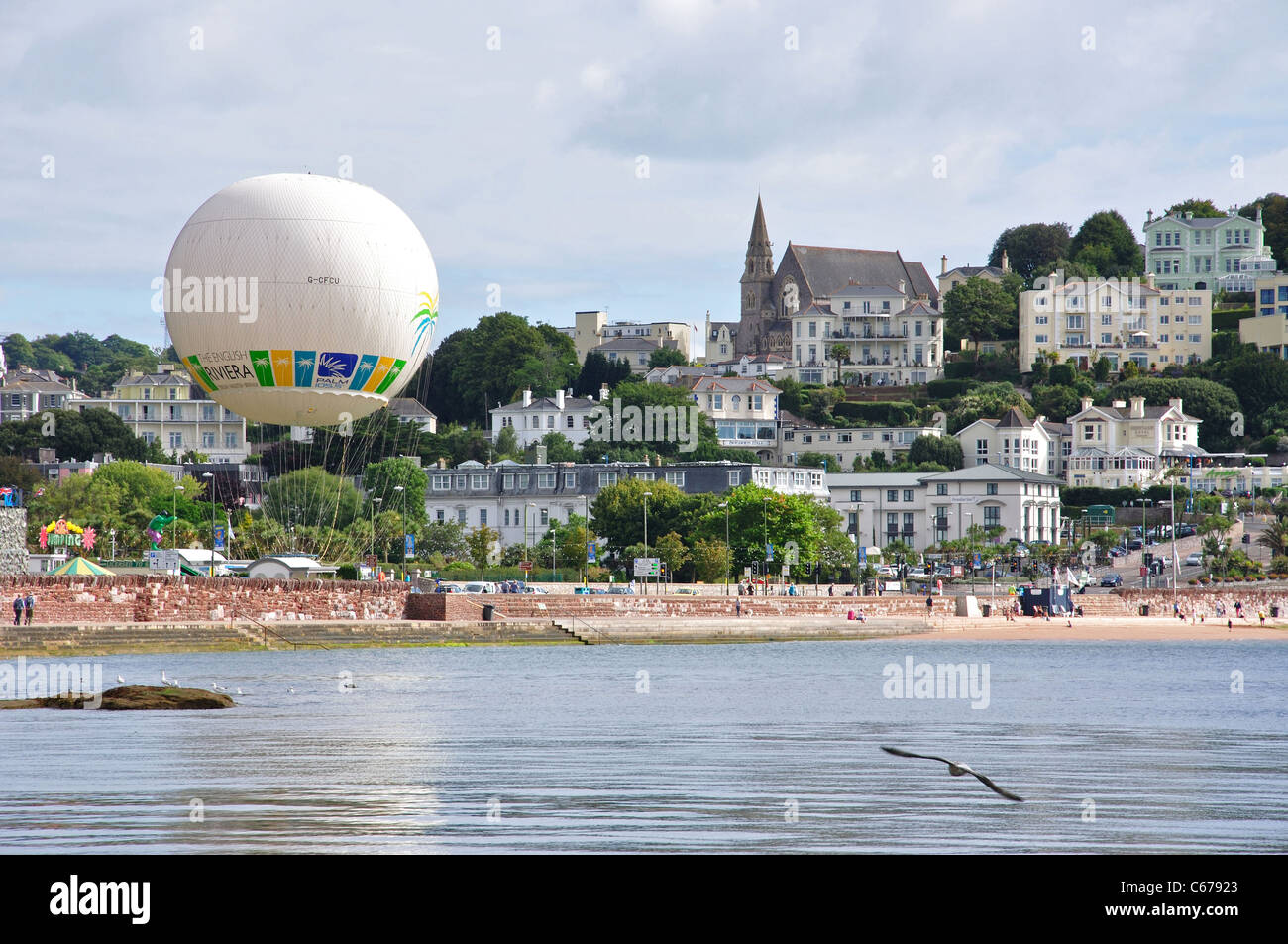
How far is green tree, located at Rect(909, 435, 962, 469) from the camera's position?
14762cm

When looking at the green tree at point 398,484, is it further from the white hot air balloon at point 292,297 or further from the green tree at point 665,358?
the white hot air balloon at point 292,297

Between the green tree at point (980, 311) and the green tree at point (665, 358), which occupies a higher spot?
the green tree at point (980, 311)

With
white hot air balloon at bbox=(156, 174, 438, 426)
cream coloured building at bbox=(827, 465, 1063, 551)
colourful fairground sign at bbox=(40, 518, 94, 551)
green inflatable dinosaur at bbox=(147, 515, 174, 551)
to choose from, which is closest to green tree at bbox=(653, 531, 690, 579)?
green inflatable dinosaur at bbox=(147, 515, 174, 551)

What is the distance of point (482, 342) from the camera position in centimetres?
16875

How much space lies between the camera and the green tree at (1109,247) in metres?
190

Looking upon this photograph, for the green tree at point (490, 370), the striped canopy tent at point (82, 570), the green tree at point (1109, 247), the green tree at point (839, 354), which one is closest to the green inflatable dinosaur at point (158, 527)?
the striped canopy tent at point (82, 570)

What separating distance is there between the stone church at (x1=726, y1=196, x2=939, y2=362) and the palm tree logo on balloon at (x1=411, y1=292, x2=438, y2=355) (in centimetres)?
13806

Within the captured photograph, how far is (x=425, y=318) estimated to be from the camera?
172ft

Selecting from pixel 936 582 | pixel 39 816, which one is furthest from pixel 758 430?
pixel 39 816

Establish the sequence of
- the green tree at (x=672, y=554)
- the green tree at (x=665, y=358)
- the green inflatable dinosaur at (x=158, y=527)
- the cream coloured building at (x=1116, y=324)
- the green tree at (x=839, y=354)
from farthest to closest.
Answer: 1. the green tree at (x=665, y=358)
2. the green tree at (x=839, y=354)
3. the cream coloured building at (x=1116, y=324)
4. the green tree at (x=672, y=554)
5. the green inflatable dinosaur at (x=158, y=527)

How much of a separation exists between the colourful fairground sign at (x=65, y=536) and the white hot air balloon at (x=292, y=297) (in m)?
31.1

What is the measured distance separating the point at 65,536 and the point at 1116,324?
123m
